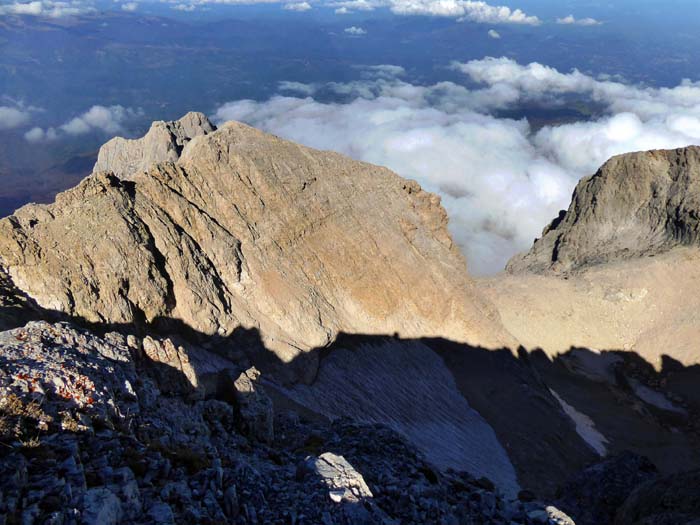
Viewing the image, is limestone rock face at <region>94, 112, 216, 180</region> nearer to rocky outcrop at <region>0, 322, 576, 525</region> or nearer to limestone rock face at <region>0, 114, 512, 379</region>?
limestone rock face at <region>0, 114, 512, 379</region>

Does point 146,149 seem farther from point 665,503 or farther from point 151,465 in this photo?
point 665,503

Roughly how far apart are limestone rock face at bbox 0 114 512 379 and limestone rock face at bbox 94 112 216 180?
27.9 m

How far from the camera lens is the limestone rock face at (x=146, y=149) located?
6619 cm

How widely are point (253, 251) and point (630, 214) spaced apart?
60483mm

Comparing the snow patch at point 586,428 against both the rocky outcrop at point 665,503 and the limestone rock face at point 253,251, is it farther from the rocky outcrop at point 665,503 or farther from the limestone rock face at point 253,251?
the rocky outcrop at point 665,503

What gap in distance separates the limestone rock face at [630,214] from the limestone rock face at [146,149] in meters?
52.8

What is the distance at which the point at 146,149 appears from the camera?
227ft

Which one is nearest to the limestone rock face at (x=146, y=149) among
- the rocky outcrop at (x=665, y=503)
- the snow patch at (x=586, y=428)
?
the snow patch at (x=586, y=428)

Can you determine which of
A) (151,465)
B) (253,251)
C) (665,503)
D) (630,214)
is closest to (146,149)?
(253,251)

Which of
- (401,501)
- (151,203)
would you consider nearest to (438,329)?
(151,203)

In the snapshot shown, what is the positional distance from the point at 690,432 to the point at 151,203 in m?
52.1

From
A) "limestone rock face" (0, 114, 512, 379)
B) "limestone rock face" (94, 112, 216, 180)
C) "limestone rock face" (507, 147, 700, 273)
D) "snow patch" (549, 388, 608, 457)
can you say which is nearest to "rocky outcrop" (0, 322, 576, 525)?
"limestone rock face" (0, 114, 512, 379)

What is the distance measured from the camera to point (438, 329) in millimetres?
45156

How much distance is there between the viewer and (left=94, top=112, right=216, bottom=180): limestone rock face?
66.2 metres
